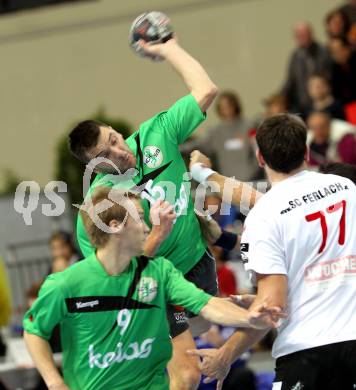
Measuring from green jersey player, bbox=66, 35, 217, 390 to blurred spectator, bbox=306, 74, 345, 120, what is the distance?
6256mm

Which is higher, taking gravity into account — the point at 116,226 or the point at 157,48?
the point at 157,48

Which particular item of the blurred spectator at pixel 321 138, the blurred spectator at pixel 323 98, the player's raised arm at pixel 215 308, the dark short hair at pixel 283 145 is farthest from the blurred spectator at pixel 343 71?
the player's raised arm at pixel 215 308

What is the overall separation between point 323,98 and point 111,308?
8060mm

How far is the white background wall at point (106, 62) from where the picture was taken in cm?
1734

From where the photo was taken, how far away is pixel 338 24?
45.8ft

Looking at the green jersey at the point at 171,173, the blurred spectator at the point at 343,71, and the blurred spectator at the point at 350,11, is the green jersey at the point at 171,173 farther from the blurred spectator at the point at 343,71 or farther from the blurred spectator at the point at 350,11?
the blurred spectator at the point at 350,11

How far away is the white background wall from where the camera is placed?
17.3 metres

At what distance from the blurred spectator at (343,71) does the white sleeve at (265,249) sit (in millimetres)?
8509

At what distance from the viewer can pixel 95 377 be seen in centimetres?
586

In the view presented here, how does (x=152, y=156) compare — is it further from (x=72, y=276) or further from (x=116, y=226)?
(x=72, y=276)

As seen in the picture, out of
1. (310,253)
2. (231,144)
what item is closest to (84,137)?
(310,253)

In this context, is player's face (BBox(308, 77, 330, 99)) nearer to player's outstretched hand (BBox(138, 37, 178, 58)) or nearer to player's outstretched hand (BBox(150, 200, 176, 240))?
player's outstretched hand (BBox(138, 37, 178, 58))

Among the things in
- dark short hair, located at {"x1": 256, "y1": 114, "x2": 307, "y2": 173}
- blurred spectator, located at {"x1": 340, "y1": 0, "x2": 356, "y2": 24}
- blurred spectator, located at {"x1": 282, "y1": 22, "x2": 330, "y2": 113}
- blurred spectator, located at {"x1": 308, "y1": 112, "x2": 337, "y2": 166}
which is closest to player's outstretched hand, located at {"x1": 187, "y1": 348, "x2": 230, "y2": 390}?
dark short hair, located at {"x1": 256, "y1": 114, "x2": 307, "y2": 173}

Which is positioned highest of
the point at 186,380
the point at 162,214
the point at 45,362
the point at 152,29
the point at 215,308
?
the point at 152,29
